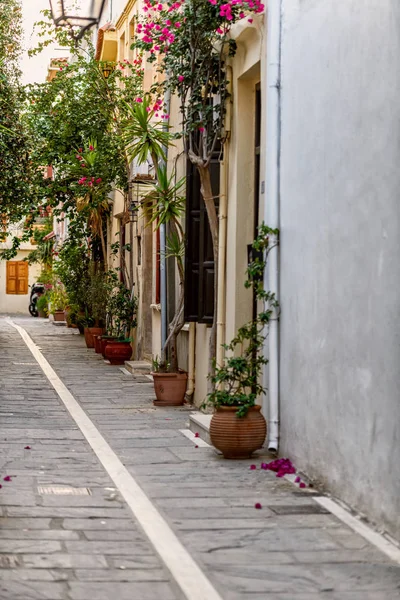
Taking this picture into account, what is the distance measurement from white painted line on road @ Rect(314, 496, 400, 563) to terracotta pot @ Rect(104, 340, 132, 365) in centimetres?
1203

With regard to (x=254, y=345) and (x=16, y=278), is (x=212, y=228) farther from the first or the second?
(x=16, y=278)

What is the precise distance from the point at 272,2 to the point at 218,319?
3.58m

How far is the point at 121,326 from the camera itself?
21.0m

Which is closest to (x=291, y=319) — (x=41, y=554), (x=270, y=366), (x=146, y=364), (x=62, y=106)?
(x=270, y=366)

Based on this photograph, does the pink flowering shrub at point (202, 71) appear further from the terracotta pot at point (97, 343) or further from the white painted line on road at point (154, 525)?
the terracotta pot at point (97, 343)

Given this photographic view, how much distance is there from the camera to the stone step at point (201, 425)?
32.7 feet

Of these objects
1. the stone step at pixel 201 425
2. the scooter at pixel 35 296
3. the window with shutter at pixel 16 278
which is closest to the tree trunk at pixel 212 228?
the stone step at pixel 201 425

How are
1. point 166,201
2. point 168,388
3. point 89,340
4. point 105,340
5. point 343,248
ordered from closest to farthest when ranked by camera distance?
point 343,248
point 168,388
point 166,201
point 105,340
point 89,340

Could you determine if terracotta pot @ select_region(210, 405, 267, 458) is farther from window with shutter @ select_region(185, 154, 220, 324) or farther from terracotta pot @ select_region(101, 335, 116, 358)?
terracotta pot @ select_region(101, 335, 116, 358)

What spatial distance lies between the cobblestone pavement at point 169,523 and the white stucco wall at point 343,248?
17.9 inches

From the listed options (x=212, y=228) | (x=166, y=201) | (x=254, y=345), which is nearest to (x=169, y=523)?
(x=254, y=345)

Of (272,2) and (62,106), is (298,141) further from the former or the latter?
(62,106)

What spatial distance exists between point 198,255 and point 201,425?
3041 mm

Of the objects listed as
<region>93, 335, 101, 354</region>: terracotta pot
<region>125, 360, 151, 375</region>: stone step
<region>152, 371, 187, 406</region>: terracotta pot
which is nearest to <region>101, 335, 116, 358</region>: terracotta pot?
<region>93, 335, 101, 354</region>: terracotta pot
